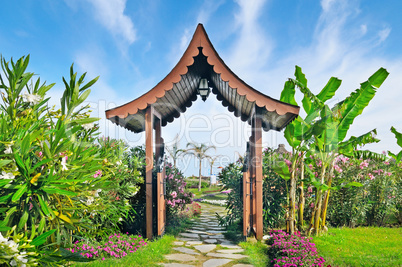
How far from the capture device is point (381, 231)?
815cm

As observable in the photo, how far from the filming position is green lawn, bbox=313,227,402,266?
5.29 meters

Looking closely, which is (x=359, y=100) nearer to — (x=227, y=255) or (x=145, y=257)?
(x=227, y=255)

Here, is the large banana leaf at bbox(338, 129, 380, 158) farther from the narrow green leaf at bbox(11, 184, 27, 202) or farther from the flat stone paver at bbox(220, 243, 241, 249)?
the narrow green leaf at bbox(11, 184, 27, 202)

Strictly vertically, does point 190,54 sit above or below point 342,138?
above

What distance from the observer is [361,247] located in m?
6.23

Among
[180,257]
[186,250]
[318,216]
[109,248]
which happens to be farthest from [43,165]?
[318,216]

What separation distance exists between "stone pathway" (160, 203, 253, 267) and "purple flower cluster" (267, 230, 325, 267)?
57 centimetres

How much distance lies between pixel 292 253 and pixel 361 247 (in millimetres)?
2295

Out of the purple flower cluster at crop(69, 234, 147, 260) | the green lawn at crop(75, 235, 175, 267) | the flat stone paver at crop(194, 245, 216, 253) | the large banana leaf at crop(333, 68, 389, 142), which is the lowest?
the flat stone paver at crop(194, 245, 216, 253)

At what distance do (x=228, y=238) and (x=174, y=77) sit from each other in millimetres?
3913

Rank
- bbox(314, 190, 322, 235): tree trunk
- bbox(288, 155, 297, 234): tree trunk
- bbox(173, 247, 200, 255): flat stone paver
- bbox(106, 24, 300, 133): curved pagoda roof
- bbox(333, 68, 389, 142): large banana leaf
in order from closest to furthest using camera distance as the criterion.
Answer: bbox(173, 247, 200, 255): flat stone paver < bbox(106, 24, 300, 133): curved pagoda roof < bbox(288, 155, 297, 234): tree trunk < bbox(314, 190, 322, 235): tree trunk < bbox(333, 68, 389, 142): large banana leaf

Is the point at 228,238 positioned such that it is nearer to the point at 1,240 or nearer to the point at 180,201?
the point at 180,201

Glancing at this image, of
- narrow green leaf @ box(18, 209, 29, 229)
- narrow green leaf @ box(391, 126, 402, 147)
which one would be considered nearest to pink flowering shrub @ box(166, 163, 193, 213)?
narrow green leaf @ box(18, 209, 29, 229)

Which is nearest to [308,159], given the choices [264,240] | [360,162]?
[360,162]
